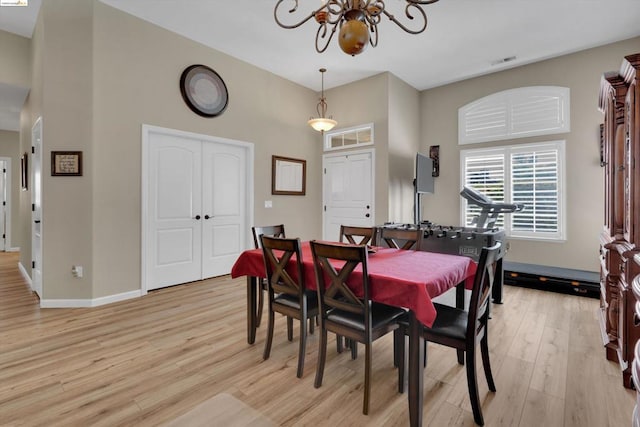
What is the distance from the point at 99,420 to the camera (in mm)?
1732

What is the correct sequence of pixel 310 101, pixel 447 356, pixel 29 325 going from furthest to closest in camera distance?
pixel 310 101 < pixel 29 325 < pixel 447 356

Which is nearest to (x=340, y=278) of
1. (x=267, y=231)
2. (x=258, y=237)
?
(x=258, y=237)

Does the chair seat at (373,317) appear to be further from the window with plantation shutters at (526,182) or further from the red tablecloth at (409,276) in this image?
the window with plantation shutters at (526,182)

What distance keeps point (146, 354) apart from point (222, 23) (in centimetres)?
375

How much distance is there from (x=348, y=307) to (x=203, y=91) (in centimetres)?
387

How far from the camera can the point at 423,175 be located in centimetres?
476

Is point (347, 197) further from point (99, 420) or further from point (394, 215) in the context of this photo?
point (99, 420)

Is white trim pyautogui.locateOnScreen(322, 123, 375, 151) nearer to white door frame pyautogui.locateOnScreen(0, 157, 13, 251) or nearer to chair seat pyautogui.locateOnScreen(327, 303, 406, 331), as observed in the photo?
chair seat pyautogui.locateOnScreen(327, 303, 406, 331)

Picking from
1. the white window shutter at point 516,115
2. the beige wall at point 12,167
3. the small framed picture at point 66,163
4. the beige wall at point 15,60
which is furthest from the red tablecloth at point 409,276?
the beige wall at point 12,167

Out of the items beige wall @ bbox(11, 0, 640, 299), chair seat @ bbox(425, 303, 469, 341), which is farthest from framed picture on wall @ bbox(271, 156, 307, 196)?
chair seat @ bbox(425, 303, 469, 341)

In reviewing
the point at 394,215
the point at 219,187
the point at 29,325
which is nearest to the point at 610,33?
the point at 394,215

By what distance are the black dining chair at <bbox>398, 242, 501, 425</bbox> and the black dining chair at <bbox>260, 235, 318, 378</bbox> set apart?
66 centimetres

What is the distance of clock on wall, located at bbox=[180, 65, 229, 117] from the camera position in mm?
4246

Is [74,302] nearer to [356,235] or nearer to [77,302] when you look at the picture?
[77,302]
